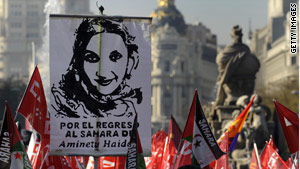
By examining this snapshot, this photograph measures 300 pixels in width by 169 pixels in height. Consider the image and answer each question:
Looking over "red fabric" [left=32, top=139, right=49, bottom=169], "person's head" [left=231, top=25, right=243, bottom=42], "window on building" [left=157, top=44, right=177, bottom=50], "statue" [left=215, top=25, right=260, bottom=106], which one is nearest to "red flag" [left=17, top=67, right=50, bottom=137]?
"red fabric" [left=32, top=139, right=49, bottom=169]

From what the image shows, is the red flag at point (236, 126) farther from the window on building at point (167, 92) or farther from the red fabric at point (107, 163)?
the window on building at point (167, 92)

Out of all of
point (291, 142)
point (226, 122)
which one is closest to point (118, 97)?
point (291, 142)

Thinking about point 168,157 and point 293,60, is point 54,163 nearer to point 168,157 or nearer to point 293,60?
point 168,157

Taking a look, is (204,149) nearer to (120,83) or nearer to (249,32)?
(120,83)

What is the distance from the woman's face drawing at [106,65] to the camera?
11.9m

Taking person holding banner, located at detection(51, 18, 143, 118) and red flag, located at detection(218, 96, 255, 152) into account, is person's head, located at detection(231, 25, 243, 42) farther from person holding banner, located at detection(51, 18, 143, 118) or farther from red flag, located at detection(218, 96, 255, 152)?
person holding banner, located at detection(51, 18, 143, 118)

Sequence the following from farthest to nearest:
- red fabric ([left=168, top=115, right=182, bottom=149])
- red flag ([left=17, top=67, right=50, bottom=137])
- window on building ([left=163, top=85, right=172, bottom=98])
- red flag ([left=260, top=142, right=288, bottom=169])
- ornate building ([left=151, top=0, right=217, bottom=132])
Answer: window on building ([left=163, top=85, right=172, bottom=98]) < ornate building ([left=151, top=0, right=217, bottom=132]) < red fabric ([left=168, top=115, right=182, bottom=149]) < red flag ([left=260, top=142, right=288, bottom=169]) < red flag ([left=17, top=67, right=50, bottom=137])

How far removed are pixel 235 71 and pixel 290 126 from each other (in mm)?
11434

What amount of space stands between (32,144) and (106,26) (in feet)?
17.4

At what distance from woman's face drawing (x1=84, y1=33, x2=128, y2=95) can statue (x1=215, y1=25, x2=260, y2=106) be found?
13.9m

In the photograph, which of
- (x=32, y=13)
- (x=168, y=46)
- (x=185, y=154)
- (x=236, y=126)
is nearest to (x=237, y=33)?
(x=236, y=126)

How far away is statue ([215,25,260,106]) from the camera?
25.9 m

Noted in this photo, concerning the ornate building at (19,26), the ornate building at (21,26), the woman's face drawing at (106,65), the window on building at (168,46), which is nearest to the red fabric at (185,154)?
the woman's face drawing at (106,65)

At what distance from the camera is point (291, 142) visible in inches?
571
